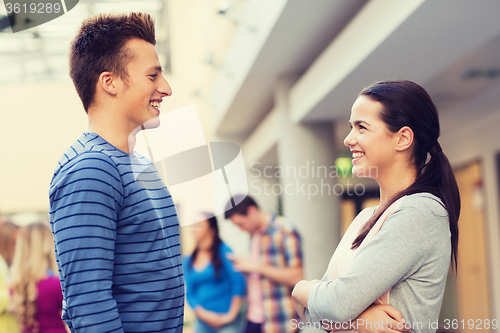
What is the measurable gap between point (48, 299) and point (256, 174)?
639 cm

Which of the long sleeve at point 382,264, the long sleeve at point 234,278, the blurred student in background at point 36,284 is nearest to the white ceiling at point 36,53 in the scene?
the blurred student in background at point 36,284

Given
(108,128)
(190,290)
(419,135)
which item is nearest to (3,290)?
(190,290)

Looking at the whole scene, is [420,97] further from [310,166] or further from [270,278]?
[310,166]

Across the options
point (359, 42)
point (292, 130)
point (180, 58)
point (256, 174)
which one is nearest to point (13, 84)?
point (180, 58)

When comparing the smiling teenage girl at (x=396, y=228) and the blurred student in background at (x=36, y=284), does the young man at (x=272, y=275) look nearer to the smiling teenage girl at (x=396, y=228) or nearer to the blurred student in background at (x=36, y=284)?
the blurred student in background at (x=36, y=284)

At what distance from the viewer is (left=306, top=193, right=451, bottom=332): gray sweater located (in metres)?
1.11

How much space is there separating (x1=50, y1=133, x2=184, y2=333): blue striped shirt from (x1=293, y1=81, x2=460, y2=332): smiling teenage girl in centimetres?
41

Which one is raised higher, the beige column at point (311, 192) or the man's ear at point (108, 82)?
the beige column at point (311, 192)

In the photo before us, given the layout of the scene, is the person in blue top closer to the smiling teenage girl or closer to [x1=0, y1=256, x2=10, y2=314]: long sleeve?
[x1=0, y1=256, x2=10, y2=314]: long sleeve

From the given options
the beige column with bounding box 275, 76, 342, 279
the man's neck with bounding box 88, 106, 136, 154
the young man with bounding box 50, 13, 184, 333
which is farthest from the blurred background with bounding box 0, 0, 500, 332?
the man's neck with bounding box 88, 106, 136, 154

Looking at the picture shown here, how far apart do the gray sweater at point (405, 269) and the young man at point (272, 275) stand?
2.01 meters

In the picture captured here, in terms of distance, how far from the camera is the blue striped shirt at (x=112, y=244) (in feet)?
3.21

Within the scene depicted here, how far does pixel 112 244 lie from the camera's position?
1021mm

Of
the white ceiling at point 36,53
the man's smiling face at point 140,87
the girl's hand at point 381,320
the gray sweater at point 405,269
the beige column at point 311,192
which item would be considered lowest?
the girl's hand at point 381,320
